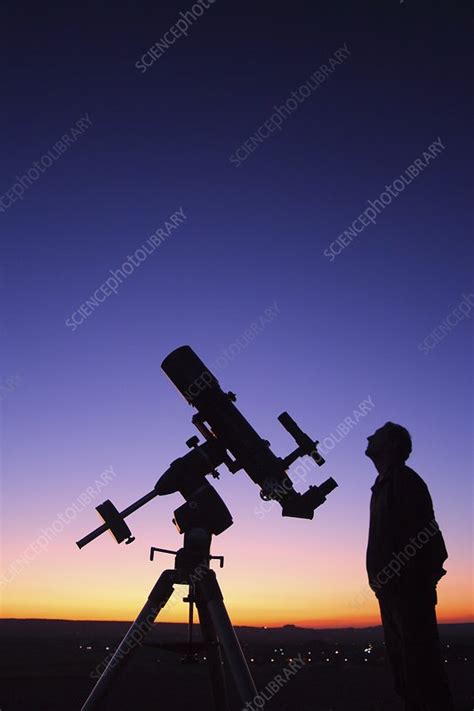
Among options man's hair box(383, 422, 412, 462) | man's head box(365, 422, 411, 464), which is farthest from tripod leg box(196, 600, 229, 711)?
man's hair box(383, 422, 412, 462)

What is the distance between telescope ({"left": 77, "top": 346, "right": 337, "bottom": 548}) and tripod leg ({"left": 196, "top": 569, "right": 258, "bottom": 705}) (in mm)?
520

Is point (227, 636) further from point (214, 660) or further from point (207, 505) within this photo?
point (207, 505)

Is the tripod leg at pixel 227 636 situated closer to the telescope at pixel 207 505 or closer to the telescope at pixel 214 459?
the telescope at pixel 207 505

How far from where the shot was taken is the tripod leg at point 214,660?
13.4 ft

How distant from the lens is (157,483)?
4.71 m

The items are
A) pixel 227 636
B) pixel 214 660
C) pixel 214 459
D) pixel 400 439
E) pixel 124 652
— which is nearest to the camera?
pixel 227 636

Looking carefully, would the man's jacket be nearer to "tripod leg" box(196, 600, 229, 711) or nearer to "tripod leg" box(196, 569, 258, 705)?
"tripod leg" box(196, 569, 258, 705)

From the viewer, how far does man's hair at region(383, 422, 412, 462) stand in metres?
4.32

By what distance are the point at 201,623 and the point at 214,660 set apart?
274 mm

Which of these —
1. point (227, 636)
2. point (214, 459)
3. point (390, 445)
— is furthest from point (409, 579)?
point (214, 459)

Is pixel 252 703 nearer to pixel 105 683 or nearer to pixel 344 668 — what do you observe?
→ pixel 105 683

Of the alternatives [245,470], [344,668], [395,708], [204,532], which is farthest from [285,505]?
[344,668]

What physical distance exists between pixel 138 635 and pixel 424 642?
72.6 inches

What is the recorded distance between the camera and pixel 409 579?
146 inches
